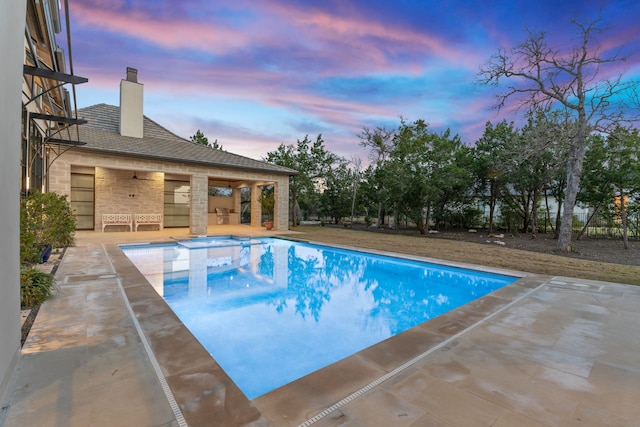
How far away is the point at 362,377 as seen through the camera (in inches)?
99.3

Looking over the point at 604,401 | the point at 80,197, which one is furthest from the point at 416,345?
the point at 80,197

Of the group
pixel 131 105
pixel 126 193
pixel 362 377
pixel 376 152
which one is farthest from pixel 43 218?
pixel 376 152

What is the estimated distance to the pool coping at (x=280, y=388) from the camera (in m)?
2.01

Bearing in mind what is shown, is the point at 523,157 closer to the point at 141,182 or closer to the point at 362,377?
the point at 362,377

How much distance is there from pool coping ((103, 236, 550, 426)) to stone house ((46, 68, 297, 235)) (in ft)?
31.9

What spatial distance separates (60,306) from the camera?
155 inches

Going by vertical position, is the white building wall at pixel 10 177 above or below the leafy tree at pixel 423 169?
below

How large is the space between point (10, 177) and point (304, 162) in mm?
19487

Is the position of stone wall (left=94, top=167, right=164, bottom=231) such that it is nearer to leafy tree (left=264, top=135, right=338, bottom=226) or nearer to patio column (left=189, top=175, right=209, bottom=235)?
patio column (left=189, top=175, right=209, bottom=235)

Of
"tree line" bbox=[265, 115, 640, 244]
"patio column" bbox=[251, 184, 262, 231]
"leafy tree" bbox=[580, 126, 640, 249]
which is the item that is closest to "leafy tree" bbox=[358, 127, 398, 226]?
"tree line" bbox=[265, 115, 640, 244]

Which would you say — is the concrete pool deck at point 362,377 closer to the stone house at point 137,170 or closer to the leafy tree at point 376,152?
the stone house at point 137,170

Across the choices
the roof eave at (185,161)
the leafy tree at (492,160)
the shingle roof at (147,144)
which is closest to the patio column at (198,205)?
the roof eave at (185,161)

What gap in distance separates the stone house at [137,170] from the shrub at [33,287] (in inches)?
334

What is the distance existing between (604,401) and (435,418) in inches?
54.4
